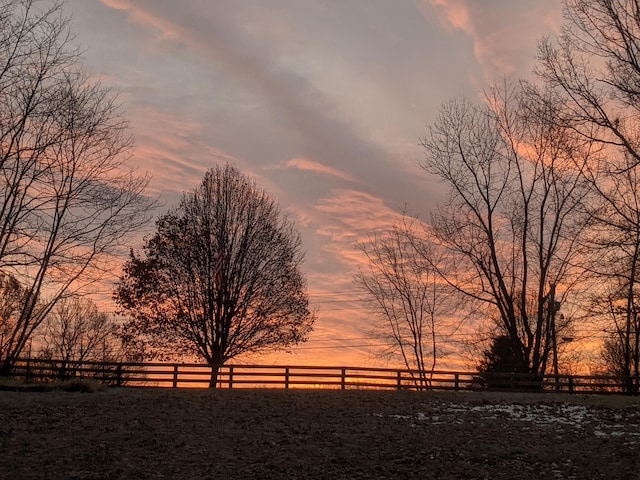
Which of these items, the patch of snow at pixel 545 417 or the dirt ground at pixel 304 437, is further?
the patch of snow at pixel 545 417

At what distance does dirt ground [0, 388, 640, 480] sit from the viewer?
40.9ft

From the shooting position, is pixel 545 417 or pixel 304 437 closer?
pixel 304 437

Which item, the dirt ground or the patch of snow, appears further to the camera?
the patch of snow

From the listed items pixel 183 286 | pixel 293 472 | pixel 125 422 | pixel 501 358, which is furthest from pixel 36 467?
pixel 501 358

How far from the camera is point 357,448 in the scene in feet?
46.9

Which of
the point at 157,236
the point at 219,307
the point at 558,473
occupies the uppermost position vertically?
the point at 157,236

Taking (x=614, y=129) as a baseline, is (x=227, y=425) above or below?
below

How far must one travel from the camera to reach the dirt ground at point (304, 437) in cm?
1245

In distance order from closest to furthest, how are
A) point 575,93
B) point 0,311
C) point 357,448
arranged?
point 357,448 → point 575,93 → point 0,311

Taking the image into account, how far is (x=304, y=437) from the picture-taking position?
15250 mm

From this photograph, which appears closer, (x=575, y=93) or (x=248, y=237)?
(x=575, y=93)

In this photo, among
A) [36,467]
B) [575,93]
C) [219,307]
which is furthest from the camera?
[219,307]

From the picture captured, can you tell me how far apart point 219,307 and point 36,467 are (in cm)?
1889

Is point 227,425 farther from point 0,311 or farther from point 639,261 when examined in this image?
point 0,311
